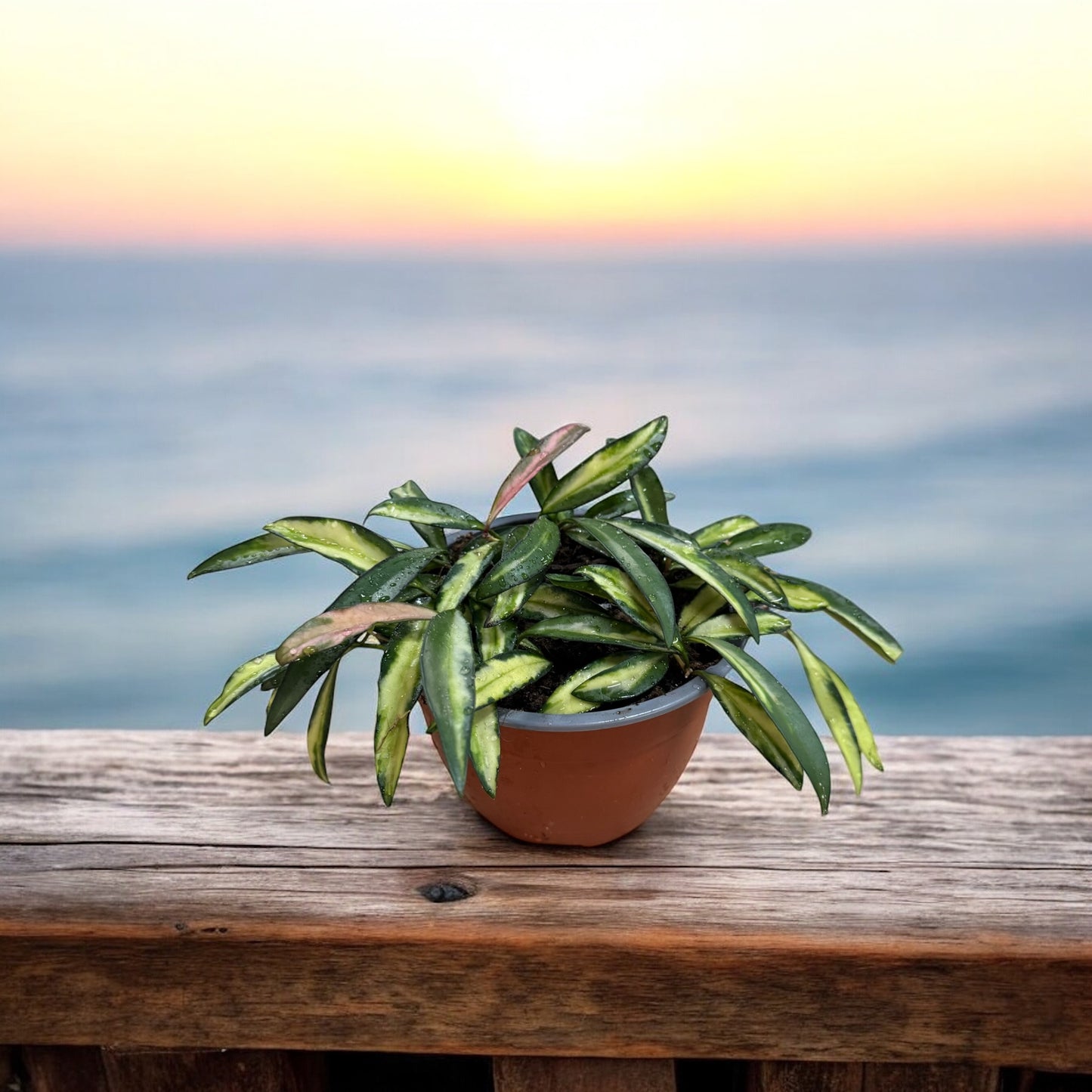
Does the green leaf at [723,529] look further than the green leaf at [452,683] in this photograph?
Yes

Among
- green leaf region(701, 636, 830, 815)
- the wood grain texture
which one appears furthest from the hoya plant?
the wood grain texture

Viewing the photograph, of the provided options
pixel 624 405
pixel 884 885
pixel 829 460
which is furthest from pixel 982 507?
pixel 884 885

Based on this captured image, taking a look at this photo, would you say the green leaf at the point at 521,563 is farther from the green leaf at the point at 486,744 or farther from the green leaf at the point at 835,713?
the green leaf at the point at 835,713

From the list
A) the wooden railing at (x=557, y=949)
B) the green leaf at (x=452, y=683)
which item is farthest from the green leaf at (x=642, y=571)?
the wooden railing at (x=557, y=949)

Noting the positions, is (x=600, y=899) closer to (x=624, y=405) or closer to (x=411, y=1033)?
(x=411, y=1033)

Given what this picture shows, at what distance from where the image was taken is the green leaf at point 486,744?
24.7 inches

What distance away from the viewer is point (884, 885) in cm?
73

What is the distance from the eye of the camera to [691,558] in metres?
0.67

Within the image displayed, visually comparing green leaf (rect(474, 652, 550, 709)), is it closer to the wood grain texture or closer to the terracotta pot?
the terracotta pot

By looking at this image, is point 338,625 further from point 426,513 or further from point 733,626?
point 733,626

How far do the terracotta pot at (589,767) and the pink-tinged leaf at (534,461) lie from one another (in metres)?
0.15

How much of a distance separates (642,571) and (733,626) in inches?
3.9

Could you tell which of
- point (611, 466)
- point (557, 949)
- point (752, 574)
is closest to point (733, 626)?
point (752, 574)

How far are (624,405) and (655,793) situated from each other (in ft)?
10.2
